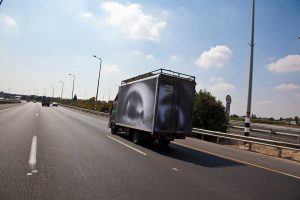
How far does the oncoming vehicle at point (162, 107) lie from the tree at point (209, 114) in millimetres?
12006

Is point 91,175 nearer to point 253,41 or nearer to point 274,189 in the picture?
point 274,189

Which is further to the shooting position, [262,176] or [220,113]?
[220,113]

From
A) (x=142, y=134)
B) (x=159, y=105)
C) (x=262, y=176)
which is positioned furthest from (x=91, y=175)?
(x=142, y=134)

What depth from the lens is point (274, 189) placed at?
312 inches

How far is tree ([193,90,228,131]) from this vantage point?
27.1 m

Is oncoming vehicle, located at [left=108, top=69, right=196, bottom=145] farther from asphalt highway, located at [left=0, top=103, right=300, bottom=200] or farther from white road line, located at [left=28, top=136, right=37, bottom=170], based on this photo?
white road line, located at [left=28, top=136, right=37, bottom=170]

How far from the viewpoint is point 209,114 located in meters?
27.3

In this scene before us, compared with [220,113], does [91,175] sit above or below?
below

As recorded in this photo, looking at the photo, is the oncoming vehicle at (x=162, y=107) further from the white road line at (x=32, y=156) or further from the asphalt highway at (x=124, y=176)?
the white road line at (x=32, y=156)

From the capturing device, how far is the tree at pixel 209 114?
27.1 metres

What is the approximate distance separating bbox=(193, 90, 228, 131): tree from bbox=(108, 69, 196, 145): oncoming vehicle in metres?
12.0

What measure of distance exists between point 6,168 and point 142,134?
26.6ft

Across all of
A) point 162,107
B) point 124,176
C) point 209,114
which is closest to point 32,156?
point 124,176

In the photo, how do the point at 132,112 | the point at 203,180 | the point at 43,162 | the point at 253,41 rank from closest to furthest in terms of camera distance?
1. the point at 203,180
2. the point at 43,162
3. the point at 132,112
4. the point at 253,41
